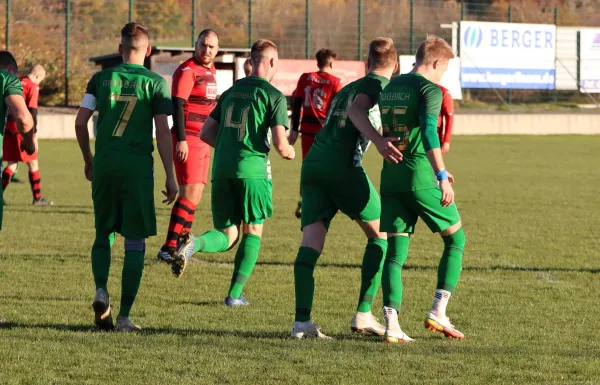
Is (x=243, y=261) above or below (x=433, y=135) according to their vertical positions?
below

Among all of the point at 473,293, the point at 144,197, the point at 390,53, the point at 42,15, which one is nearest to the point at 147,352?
the point at 144,197

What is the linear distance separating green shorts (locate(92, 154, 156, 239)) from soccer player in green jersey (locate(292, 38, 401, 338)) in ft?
3.18

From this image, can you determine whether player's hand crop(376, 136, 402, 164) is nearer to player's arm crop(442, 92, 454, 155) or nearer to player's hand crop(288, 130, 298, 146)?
player's arm crop(442, 92, 454, 155)

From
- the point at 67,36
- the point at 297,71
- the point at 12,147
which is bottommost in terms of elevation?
the point at 12,147

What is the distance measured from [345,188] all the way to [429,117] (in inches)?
28.8

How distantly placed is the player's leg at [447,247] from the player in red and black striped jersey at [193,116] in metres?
3.25

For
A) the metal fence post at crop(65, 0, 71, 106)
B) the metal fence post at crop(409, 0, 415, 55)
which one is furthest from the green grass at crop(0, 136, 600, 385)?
the metal fence post at crop(409, 0, 415, 55)

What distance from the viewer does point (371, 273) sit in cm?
670

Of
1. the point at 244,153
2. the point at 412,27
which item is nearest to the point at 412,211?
the point at 244,153

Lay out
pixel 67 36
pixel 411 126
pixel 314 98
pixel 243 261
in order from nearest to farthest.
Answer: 1. pixel 411 126
2. pixel 243 261
3. pixel 314 98
4. pixel 67 36

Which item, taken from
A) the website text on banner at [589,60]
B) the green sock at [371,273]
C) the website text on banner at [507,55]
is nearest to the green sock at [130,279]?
the green sock at [371,273]

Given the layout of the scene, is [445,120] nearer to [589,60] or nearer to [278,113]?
[278,113]

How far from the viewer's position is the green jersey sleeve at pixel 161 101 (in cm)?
661

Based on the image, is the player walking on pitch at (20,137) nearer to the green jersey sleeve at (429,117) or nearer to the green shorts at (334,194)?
the green shorts at (334,194)
